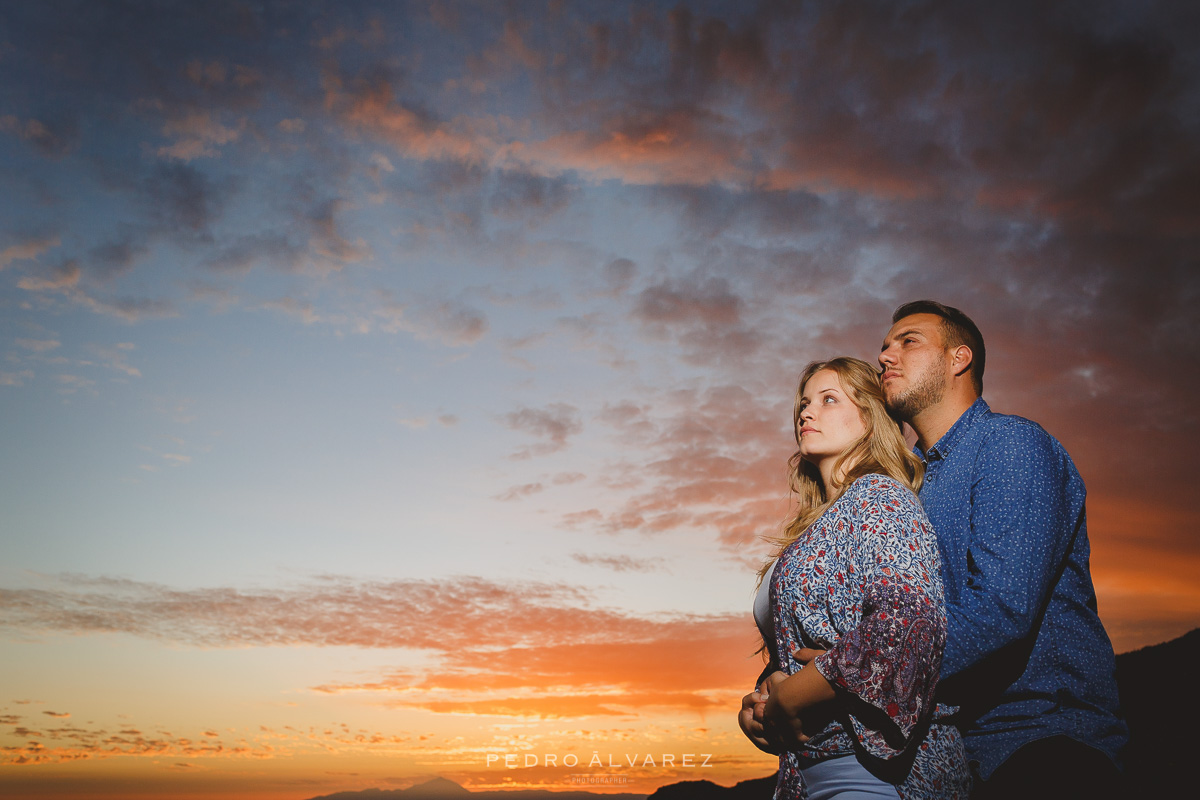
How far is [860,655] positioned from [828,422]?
4.27ft

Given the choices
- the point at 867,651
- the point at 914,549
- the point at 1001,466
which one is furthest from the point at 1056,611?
the point at 867,651

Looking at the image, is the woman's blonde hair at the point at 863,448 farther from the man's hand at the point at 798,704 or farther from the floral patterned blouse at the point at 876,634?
the man's hand at the point at 798,704

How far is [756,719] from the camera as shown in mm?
3314

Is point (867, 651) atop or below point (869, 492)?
below

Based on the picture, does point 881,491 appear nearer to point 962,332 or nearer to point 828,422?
point 828,422

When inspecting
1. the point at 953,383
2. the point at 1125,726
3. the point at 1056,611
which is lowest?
the point at 1125,726

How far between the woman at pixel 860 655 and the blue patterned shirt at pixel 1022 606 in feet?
0.47

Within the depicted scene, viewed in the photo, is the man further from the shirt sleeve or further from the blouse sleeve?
the blouse sleeve

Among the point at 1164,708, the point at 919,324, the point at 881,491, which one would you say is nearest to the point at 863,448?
the point at 881,491

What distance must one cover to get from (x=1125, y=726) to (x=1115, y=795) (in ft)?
1.06

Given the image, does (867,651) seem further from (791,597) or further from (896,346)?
(896,346)

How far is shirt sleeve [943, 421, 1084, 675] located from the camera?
2.87 m

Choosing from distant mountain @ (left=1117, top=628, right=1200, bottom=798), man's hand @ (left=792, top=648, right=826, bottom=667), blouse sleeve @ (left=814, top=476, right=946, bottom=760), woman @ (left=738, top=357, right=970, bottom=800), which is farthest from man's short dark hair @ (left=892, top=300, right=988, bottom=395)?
distant mountain @ (left=1117, top=628, right=1200, bottom=798)

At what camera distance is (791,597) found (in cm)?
320
